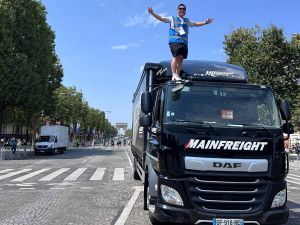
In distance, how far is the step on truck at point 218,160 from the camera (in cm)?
659

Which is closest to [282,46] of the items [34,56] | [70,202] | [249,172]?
[34,56]

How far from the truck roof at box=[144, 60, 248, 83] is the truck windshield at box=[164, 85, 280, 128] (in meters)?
0.99

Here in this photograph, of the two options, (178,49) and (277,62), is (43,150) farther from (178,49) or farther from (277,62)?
(178,49)

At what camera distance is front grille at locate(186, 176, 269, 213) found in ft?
21.6

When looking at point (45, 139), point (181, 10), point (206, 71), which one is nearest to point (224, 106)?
point (206, 71)

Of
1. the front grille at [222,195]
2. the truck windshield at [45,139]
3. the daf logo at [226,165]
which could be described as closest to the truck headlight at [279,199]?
the front grille at [222,195]

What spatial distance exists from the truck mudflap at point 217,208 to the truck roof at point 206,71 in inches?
96.2

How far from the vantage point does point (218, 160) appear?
663 cm

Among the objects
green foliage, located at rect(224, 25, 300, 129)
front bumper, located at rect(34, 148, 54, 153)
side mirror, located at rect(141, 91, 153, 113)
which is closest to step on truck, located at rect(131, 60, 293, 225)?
side mirror, located at rect(141, 91, 153, 113)

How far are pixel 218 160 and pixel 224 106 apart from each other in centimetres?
105

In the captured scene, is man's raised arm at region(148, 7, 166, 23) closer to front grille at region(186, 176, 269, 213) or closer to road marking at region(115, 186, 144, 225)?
front grille at region(186, 176, 269, 213)

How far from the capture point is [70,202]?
441 inches

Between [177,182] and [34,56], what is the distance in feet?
129

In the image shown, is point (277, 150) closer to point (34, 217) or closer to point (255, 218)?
point (255, 218)
